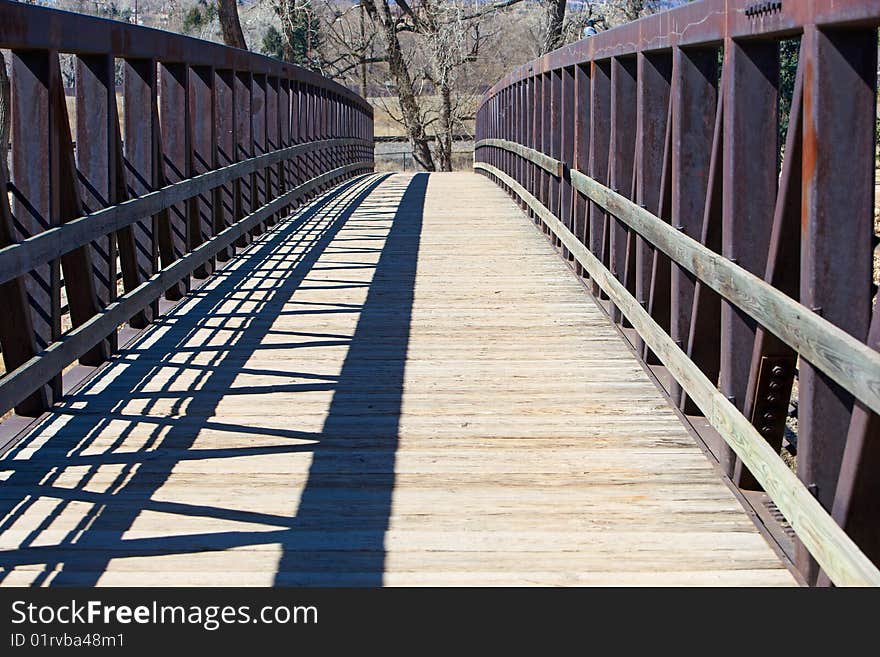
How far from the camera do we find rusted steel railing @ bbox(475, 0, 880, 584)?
11.0ft

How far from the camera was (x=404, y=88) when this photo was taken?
4128cm

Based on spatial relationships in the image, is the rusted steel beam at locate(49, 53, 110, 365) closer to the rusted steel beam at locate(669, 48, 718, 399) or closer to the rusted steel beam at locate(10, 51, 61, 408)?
the rusted steel beam at locate(10, 51, 61, 408)

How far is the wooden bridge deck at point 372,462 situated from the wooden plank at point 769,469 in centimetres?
25

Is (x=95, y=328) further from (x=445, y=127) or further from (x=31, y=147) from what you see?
(x=445, y=127)

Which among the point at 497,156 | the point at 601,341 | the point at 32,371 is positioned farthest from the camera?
the point at 497,156

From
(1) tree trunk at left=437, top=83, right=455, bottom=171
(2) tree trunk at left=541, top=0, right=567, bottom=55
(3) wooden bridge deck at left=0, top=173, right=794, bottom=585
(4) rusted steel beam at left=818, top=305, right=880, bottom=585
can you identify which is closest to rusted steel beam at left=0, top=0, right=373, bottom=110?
(3) wooden bridge deck at left=0, top=173, right=794, bottom=585

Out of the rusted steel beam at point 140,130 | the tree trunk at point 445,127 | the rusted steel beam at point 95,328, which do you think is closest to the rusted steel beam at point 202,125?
the rusted steel beam at point 95,328

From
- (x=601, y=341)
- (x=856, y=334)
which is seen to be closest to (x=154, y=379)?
(x=601, y=341)

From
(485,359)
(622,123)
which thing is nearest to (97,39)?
(485,359)

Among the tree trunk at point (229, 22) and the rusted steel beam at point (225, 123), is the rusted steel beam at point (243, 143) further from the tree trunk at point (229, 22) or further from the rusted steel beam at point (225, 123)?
the tree trunk at point (229, 22)

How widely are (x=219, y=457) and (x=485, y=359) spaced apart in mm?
2104

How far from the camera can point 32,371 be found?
16.8ft

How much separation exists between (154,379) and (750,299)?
129 inches

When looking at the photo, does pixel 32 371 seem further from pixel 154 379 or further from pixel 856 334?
pixel 856 334
